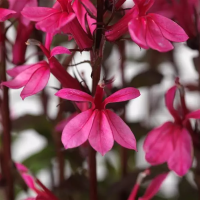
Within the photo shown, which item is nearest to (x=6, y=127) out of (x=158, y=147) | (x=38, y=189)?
(x=38, y=189)

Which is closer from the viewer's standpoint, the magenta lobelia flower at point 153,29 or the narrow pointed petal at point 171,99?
the magenta lobelia flower at point 153,29

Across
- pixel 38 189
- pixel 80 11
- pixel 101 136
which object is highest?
pixel 80 11

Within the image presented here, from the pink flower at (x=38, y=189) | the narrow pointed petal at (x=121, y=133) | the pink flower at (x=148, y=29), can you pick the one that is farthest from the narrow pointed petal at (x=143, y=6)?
the pink flower at (x=38, y=189)

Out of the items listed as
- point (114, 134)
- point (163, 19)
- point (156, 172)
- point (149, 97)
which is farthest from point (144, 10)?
point (149, 97)

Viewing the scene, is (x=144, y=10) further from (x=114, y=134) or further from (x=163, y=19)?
(x=114, y=134)

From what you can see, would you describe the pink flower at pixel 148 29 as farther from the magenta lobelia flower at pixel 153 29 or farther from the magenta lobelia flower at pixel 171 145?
the magenta lobelia flower at pixel 171 145

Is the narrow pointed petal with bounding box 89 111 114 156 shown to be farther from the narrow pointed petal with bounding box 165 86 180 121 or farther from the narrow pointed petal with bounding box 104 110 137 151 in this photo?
the narrow pointed petal with bounding box 165 86 180 121

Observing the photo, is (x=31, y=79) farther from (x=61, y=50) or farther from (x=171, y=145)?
(x=171, y=145)
